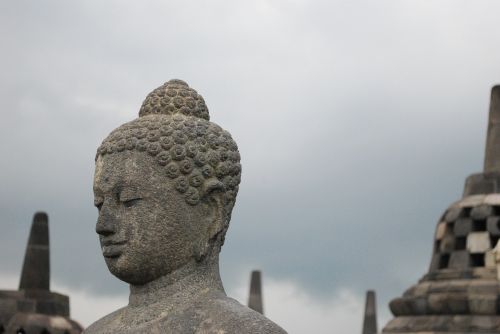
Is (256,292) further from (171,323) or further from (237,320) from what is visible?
(237,320)

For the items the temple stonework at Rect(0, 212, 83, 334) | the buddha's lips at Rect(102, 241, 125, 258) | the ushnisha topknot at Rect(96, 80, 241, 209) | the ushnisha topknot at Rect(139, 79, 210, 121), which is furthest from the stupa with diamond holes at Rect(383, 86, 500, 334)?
the buddha's lips at Rect(102, 241, 125, 258)

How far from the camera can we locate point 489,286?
82.2 feet

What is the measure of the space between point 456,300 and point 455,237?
68.2 inches

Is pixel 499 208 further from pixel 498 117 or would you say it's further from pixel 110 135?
pixel 110 135

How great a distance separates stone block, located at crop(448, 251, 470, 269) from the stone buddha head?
18624 millimetres

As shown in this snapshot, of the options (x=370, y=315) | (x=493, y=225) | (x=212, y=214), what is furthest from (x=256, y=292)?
(x=212, y=214)

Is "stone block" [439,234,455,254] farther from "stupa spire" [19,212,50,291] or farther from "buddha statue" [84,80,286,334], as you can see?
"buddha statue" [84,80,286,334]

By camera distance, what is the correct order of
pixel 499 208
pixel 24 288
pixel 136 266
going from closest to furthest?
pixel 136 266, pixel 24 288, pixel 499 208

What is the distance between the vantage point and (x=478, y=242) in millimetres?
25781

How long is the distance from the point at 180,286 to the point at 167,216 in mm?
497

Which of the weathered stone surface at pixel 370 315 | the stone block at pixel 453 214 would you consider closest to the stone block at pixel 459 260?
the stone block at pixel 453 214

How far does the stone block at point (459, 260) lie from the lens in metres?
25.9

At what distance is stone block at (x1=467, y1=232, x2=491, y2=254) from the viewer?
84.4ft

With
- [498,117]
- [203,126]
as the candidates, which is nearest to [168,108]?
[203,126]
